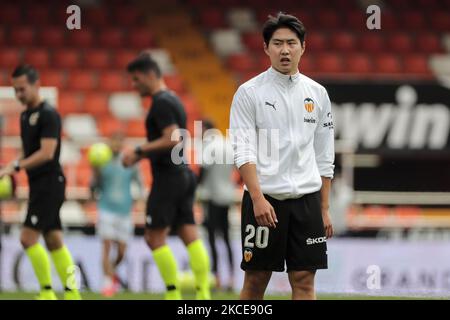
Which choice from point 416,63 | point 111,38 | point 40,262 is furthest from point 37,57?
point 40,262

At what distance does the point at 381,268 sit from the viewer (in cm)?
1240

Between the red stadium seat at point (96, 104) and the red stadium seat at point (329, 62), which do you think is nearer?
the red stadium seat at point (96, 104)

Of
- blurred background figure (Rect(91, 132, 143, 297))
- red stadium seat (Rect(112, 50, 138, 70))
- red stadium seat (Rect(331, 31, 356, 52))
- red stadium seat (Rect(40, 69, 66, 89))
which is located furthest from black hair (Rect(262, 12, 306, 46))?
red stadium seat (Rect(331, 31, 356, 52))

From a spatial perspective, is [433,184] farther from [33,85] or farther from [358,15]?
[33,85]

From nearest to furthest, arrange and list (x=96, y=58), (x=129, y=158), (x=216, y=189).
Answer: (x=129, y=158) < (x=216, y=189) < (x=96, y=58)

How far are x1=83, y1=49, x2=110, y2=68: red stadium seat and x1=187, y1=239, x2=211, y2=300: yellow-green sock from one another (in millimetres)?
10106

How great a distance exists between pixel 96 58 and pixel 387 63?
4.90m

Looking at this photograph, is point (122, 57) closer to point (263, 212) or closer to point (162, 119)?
point (162, 119)

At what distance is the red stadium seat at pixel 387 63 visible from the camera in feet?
60.4

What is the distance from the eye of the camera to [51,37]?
61.4ft

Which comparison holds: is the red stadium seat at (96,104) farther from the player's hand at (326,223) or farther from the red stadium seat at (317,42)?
the player's hand at (326,223)

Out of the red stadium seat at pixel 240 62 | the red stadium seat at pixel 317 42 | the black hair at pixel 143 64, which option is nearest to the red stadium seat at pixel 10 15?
the red stadium seat at pixel 240 62

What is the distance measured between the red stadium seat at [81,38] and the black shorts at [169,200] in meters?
10.5

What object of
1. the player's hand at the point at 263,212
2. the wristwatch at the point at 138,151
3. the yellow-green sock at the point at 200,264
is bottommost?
the yellow-green sock at the point at 200,264
